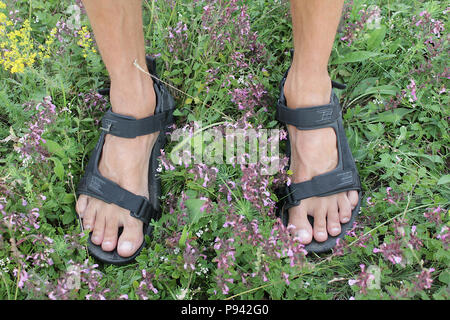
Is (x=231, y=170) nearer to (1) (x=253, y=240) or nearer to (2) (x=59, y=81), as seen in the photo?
(1) (x=253, y=240)

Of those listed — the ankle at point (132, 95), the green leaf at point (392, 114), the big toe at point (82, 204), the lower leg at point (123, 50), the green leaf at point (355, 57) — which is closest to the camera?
the lower leg at point (123, 50)

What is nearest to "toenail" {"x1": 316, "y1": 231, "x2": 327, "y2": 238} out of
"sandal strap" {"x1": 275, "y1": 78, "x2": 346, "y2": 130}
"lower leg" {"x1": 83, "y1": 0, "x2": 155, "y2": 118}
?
"sandal strap" {"x1": 275, "y1": 78, "x2": 346, "y2": 130}

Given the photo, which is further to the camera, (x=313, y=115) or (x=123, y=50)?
(x=313, y=115)

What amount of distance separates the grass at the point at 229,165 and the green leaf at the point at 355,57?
10 mm

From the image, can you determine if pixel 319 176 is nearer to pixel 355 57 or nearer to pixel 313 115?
pixel 313 115

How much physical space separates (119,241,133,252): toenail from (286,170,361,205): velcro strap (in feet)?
2.82

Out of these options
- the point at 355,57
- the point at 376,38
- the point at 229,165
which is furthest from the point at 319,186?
the point at 376,38

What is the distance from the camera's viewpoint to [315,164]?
7.10ft

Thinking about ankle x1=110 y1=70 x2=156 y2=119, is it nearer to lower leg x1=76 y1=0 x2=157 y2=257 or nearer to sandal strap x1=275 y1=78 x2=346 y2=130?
lower leg x1=76 y1=0 x2=157 y2=257

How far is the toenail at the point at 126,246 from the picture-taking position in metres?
2.05

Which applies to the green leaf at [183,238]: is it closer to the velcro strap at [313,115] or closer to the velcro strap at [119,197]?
the velcro strap at [119,197]

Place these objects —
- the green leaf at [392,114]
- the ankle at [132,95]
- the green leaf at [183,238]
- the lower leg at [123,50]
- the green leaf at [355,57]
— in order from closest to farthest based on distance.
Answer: the lower leg at [123,50], the green leaf at [183,238], the ankle at [132,95], the green leaf at [392,114], the green leaf at [355,57]

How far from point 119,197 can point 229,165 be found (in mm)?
624

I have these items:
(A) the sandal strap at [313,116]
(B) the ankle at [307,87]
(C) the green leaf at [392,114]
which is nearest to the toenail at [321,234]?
(A) the sandal strap at [313,116]
